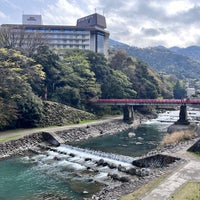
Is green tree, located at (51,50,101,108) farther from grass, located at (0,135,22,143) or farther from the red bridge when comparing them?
grass, located at (0,135,22,143)

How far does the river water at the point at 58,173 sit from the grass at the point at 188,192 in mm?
7108

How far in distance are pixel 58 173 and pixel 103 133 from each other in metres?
23.0

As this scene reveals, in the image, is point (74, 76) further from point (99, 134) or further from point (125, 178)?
point (125, 178)

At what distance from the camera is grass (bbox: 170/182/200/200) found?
15.0 meters

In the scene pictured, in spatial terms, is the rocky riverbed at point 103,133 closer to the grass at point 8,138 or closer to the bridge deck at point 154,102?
the grass at point 8,138

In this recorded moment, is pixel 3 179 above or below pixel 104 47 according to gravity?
below

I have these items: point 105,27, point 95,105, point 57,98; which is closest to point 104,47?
point 105,27

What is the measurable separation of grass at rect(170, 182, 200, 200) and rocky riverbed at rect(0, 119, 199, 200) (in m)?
2.75

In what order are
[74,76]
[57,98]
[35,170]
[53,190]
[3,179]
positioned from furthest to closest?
1. [74,76]
2. [57,98]
3. [35,170]
4. [3,179]
5. [53,190]

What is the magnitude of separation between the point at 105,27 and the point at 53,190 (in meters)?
83.4

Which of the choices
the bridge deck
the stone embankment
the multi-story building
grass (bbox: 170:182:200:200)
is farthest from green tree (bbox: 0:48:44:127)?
the multi-story building

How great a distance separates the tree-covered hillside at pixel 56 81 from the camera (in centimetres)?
4150

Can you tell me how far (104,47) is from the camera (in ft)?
315

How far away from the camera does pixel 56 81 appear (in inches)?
2247
